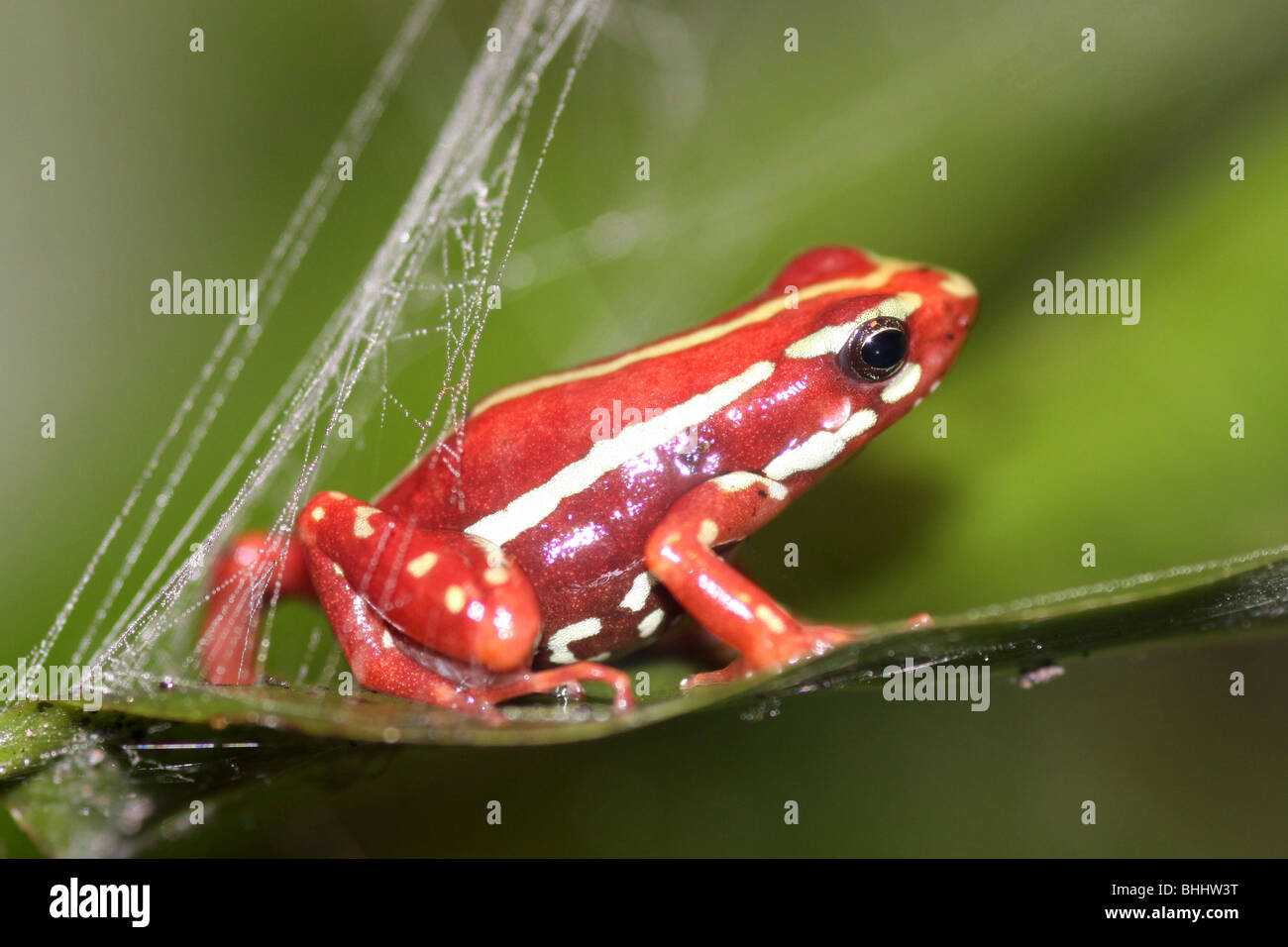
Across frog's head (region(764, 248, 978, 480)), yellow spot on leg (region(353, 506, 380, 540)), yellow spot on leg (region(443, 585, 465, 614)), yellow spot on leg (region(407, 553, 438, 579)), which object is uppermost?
frog's head (region(764, 248, 978, 480))

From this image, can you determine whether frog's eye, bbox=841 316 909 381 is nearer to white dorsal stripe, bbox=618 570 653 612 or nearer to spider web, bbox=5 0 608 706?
white dorsal stripe, bbox=618 570 653 612

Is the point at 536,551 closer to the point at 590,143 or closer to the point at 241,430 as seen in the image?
the point at 241,430

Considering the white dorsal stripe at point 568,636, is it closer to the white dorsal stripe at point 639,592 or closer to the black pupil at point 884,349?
the white dorsal stripe at point 639,592

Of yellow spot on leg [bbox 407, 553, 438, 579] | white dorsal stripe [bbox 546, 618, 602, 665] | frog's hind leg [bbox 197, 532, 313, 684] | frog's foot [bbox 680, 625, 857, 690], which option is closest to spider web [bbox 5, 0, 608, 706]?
frog's hind leg [bbox 197, 532, 313, 684]


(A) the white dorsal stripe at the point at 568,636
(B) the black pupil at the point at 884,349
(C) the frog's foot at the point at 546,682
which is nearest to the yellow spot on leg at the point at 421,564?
(C) the frog's foot at the point at 546,682

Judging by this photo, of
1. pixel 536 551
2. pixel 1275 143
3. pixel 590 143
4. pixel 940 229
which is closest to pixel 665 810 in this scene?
pixel 536 551

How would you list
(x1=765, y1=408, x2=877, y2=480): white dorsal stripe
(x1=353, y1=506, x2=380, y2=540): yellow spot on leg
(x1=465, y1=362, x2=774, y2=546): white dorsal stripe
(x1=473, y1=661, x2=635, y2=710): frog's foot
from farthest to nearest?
(x1=765, y1=408, x2=877, y2=480): white dorsal stripe < (x1=465, y1=362, x2=774, y2=546): white dorsal stripe < (x1=353, y1=506, x2=380, y2=540): yellow spot on leg < (x1=473, y1=661, x2=635, y2=710): frog's foot
